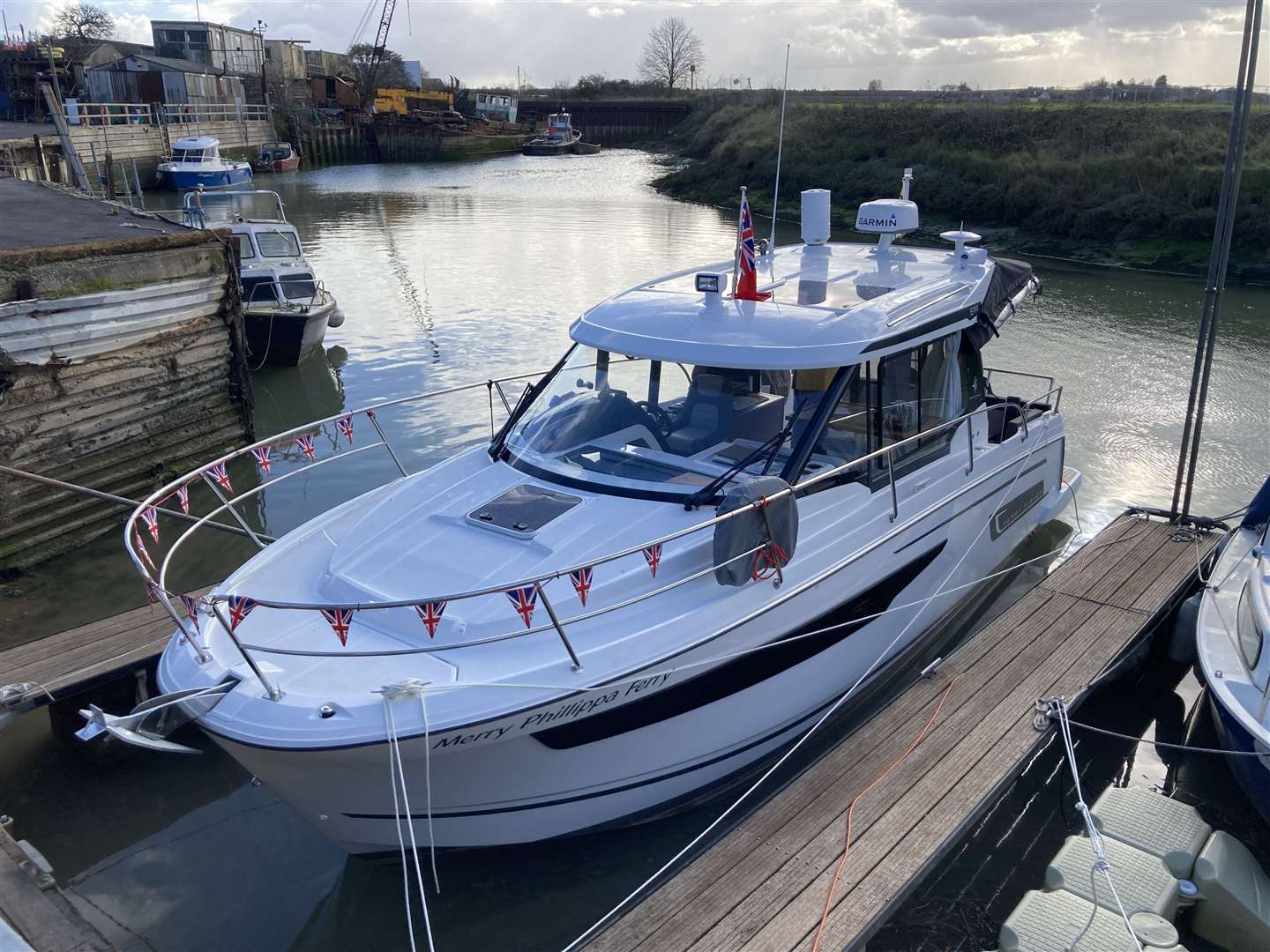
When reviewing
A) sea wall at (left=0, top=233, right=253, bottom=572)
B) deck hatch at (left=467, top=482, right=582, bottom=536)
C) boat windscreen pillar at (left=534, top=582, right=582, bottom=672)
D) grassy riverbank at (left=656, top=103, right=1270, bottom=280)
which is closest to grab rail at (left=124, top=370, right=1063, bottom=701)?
boat windscreen pillar at (left=534, top=582, right=582, bottom=672)

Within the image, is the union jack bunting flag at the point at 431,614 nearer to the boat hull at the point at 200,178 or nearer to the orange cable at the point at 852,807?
the orange cable at the point at 852,807

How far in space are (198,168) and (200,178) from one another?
0.39 m

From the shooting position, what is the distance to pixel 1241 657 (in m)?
5.96

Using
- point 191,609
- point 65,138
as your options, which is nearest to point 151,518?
point 191,609

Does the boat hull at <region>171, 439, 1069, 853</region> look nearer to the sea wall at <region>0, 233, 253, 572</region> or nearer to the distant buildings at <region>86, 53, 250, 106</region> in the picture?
the sea wall at <region>0, 233, 253, 572</region>

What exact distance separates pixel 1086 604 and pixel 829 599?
253 centimetres

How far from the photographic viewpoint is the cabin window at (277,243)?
16266 millimetres

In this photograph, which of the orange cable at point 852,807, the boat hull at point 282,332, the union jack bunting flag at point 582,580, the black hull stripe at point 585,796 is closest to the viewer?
the orange cable at point 852,807

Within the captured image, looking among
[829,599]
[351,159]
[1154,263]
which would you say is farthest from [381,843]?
[351,159]

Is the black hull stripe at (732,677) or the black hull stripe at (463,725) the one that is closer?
the black hull stripe at (463,725)

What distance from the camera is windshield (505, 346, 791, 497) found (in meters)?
6.02

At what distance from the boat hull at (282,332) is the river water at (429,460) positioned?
31 centimetres

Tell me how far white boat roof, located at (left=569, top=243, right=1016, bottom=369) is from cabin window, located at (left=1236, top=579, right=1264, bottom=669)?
2.61 m

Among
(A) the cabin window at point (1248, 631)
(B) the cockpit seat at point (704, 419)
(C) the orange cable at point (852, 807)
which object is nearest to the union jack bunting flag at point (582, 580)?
(B) the cockpit seat at point (704, 419)
